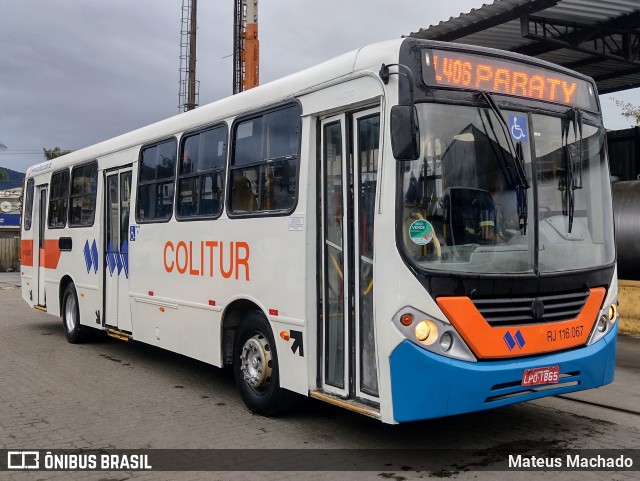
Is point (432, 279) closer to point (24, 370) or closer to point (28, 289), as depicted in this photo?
point (24, 370)

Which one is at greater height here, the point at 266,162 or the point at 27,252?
the point at 266,162

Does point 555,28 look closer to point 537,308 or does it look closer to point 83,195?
point 83,195

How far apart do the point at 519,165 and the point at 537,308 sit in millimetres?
1073

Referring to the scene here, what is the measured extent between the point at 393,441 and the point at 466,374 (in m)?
1.26

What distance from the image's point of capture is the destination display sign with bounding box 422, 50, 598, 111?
5.06 meters

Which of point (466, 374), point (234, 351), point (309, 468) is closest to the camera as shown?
point (466, 374)

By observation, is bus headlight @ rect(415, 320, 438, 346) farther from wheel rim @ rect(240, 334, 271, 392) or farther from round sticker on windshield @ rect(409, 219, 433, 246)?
wheel rim @ rect(240, 334, 271, 392)

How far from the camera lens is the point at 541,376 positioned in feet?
A: 16.7

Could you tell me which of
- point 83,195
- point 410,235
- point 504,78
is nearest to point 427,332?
point 410,235

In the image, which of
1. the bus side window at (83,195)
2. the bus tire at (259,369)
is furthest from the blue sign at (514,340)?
the bus side window at (83,195)

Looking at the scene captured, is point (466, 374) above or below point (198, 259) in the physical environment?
below

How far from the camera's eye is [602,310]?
5.59 m

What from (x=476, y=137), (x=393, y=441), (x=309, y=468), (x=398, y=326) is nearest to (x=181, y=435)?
(x=309, y=468)

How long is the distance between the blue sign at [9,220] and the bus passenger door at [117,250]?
144 feet
